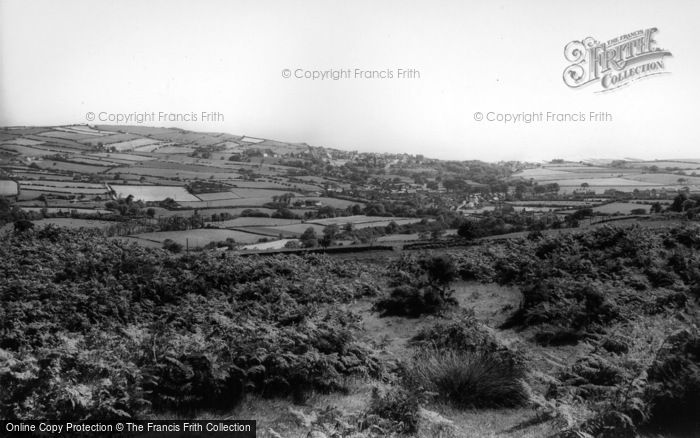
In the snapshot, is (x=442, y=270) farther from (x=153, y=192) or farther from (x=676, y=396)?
(x=153, y=192)

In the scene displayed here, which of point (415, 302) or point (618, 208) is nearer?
point (415, 302)

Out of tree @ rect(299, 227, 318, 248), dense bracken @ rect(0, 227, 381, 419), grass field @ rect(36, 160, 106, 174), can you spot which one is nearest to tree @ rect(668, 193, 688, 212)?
dense bracken @ rect(0, 227, 381, 419)

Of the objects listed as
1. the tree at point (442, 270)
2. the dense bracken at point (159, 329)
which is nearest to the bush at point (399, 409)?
the dense bracken at point (159, 329)

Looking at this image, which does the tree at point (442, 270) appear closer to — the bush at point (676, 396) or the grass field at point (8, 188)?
the bush at point (676, 396)

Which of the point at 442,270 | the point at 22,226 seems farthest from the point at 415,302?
the point at 22,226

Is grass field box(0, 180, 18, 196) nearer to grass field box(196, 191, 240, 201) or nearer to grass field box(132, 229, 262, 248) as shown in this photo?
grass field box(132, 229, 262, 248)

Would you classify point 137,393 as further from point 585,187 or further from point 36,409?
point 585,187

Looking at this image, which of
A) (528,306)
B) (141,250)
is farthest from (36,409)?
(141,250)

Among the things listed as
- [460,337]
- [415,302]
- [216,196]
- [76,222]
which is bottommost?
[415,302]
